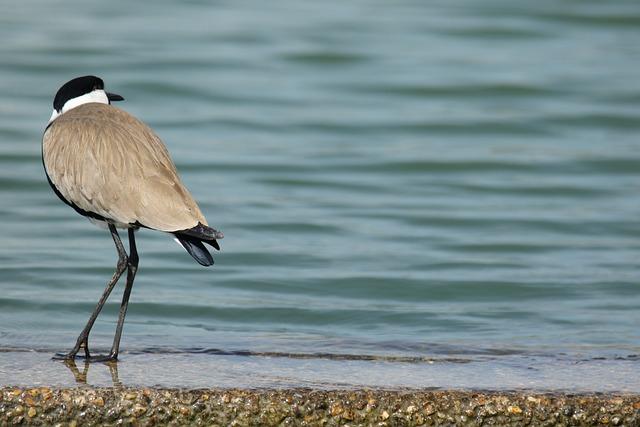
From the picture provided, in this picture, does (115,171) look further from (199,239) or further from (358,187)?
(358,187)

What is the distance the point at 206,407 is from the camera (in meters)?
5.10

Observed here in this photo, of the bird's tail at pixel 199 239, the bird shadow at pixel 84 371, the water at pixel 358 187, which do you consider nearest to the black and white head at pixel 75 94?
the bird's tail at pixel 199 239

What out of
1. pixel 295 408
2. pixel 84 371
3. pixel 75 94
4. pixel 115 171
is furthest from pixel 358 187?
pixel 295 408

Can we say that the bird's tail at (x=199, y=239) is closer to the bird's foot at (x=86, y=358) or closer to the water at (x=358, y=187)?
the water at (x=358, y=187)

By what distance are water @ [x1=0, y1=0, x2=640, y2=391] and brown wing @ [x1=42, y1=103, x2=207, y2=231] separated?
68cm

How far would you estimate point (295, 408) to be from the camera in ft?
16.8

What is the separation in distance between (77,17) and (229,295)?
41.2 feet

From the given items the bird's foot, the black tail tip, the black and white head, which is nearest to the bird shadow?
the bird's foot

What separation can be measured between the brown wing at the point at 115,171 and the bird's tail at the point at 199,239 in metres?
0.05

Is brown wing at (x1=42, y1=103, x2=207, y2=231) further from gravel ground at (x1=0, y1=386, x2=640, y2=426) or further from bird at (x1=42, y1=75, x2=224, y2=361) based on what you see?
gravel ground at (x1=0, y1=386, x2=640, y2=426)

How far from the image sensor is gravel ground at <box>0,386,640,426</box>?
199 inches

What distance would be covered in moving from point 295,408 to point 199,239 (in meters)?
1.23

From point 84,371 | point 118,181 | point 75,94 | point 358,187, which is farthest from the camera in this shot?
point 358,187

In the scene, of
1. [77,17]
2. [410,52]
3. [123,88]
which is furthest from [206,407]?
[77,17]
